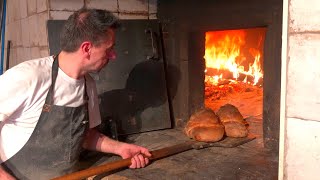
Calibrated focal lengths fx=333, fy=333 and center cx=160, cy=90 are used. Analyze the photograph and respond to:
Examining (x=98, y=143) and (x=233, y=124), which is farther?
(x=233, y=124)

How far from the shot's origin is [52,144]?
6.35 ft

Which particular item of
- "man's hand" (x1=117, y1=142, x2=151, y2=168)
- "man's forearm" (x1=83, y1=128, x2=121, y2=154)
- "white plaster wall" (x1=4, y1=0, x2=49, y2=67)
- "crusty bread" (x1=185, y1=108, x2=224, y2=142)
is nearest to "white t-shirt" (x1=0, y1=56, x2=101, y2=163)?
"man's forearm" (x1=83, y1=128, x2=121, y2=154)

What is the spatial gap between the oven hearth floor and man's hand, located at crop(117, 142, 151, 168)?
0.13 feet

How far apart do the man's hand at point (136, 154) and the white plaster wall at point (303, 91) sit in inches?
38.5

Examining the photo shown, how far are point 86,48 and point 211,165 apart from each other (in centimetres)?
110

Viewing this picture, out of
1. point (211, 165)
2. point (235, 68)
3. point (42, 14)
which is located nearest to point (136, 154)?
point (211, 165)

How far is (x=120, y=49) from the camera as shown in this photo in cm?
302

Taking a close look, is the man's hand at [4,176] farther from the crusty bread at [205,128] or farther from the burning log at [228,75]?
the burning log at [228,75]

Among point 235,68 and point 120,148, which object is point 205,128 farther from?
point 235,68

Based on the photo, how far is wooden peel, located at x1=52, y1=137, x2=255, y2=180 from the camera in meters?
1.85

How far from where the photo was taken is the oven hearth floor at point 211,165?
2.03 metres

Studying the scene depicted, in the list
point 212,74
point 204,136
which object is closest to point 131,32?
point 204,136

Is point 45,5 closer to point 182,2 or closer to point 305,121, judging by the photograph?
point 182,2

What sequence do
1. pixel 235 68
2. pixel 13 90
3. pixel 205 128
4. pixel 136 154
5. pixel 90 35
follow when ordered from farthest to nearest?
pixel 235 68 → pixel 205 128 → pixel 136 154 → pixel 90 35 → pixel 13 90
